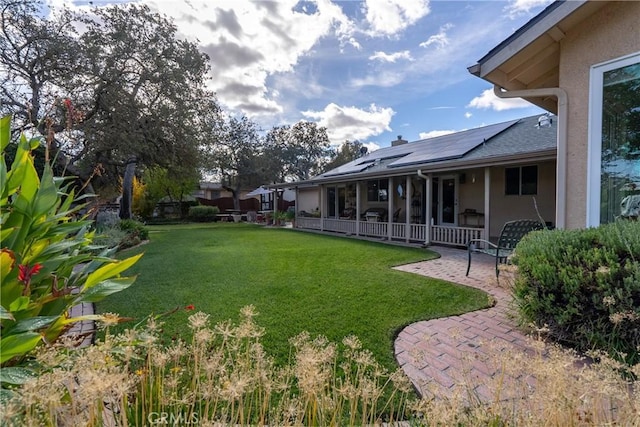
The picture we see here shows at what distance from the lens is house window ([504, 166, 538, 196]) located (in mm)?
9953

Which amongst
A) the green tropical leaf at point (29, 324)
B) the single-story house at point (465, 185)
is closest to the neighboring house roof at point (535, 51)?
the single-story house at point (465, 185)

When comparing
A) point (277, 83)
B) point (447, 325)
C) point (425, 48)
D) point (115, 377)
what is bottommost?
point (447, 325)

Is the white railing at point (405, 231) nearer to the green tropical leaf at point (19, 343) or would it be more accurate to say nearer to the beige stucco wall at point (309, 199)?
the beige stucco wall at point (309, 199)

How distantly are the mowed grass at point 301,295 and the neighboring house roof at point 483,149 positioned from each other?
307 centimetres

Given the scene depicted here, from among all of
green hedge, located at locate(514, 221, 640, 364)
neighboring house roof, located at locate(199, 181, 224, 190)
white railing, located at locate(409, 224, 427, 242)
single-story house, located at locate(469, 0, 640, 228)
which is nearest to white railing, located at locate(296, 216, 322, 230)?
white railing, located at locate(409, 224, 427, 242)

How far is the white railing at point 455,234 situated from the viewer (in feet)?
30.1

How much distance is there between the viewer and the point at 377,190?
14992mm

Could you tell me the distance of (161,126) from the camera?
15.0m

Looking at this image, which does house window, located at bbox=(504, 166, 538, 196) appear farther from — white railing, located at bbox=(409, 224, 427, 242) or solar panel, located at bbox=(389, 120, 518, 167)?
white railing, located at bbox=(409, 224, 427, 242)

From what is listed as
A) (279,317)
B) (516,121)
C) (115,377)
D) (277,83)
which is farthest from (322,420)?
(277,83)

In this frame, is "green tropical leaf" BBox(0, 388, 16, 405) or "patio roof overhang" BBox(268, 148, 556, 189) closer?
"green tropical leaf" BBox(0, 388, 16, 405)

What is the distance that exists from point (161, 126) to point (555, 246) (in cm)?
1593

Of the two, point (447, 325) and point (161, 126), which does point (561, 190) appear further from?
point (161, 126)

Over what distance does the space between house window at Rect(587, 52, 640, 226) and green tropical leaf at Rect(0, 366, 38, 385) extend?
561 cm
